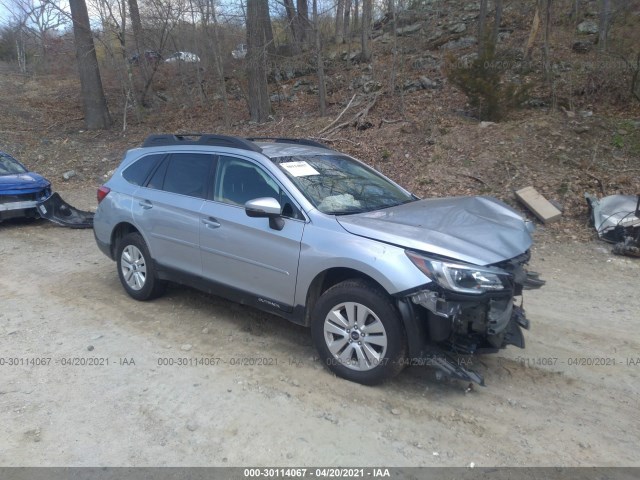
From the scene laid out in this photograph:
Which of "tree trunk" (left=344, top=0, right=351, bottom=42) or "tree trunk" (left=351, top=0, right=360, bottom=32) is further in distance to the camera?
"tree trunk" (left=351, top=0, right=360, bottom=32)

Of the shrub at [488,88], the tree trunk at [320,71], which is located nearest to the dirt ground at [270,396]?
the shrub at [488,88]

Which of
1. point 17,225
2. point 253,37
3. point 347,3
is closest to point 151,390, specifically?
point 17,225

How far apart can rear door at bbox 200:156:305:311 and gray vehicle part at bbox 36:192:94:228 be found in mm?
5604

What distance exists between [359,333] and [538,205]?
6042 millimetres

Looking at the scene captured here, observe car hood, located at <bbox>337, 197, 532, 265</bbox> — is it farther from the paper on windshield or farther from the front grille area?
the front grille area

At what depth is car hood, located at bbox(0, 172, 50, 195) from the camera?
920cm

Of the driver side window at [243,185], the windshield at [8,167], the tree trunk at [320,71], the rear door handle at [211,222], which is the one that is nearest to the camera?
the driver side window at [243,185]

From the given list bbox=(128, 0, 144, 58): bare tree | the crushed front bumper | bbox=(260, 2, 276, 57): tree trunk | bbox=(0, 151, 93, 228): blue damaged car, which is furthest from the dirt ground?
bbox=(128, 0, 144, 58): bare tree

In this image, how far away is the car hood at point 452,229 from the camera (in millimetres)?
3619

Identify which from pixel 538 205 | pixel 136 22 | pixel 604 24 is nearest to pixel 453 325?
pixel 538 205

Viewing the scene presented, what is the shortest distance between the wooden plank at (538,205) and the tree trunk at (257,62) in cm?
893

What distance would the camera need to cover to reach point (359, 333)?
3.86 m

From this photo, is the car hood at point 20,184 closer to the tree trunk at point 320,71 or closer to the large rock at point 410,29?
the tree trunk at point 320,71

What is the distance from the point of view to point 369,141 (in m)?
12.4
